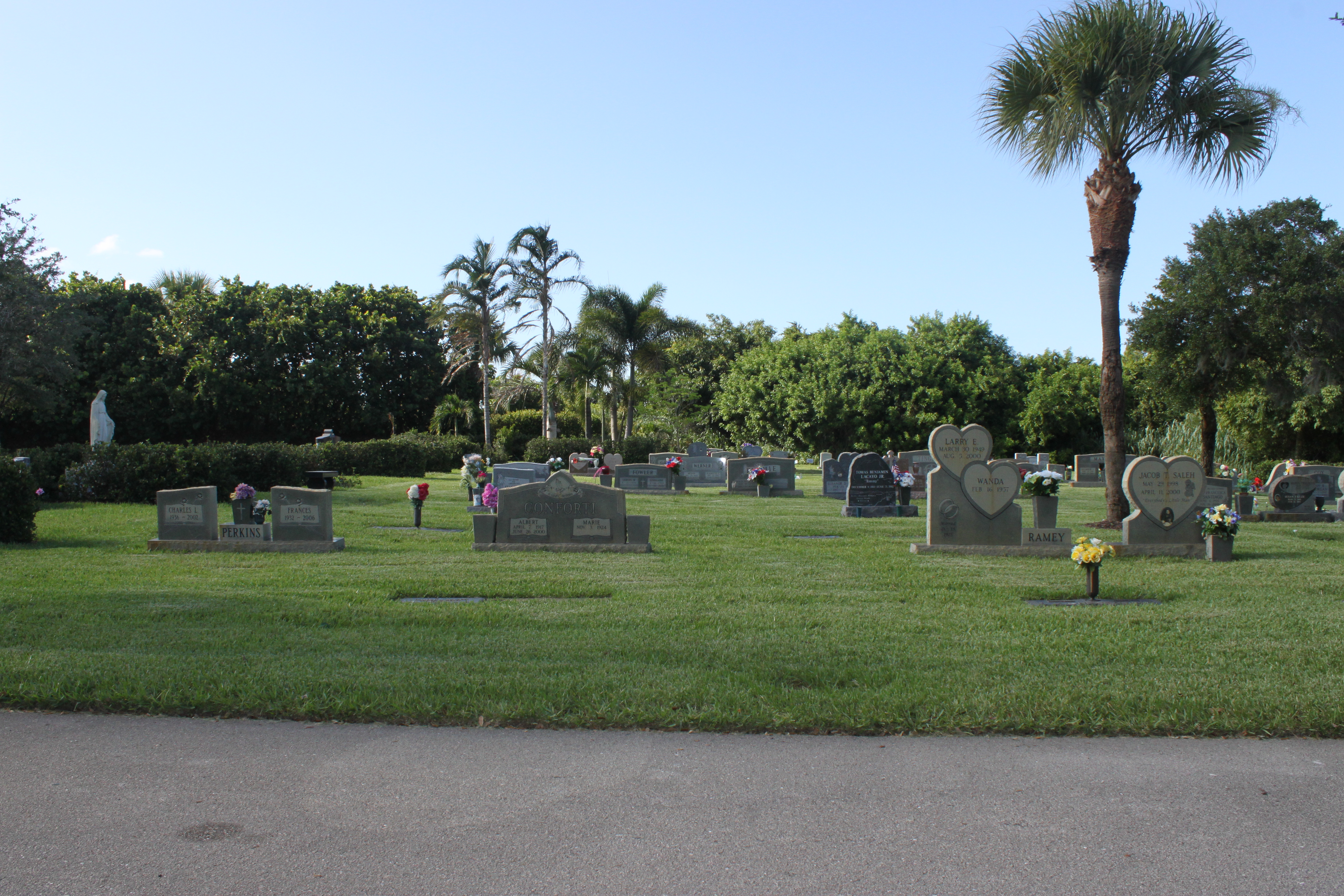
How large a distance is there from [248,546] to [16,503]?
3.11 metres

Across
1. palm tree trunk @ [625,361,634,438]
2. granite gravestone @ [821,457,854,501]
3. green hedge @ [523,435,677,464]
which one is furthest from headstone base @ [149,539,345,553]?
palm tree trunk @ [625,361,634,438]

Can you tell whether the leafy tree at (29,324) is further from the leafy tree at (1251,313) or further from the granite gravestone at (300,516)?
the leafy tree at (1251,313)

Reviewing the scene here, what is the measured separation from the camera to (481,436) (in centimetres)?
4778

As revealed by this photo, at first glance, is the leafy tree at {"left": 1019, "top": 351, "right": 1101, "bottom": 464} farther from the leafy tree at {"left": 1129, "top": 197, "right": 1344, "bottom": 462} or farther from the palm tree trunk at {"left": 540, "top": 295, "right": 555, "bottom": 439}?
the palm tree trunk at {"left": 540, "top": 295, "right": 555, "bottom": 439}

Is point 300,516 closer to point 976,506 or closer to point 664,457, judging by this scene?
point 976,506

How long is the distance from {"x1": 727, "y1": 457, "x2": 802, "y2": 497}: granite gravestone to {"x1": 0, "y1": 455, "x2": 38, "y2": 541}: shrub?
1555cm

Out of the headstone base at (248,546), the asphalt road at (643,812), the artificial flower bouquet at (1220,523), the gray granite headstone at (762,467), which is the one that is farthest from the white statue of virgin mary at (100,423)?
the artificial flower bouquet at (1220,523)

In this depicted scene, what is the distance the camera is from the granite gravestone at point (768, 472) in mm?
23922

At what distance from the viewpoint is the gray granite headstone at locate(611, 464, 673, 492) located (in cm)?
2422

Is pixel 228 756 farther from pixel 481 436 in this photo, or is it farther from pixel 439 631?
pixel 481 436

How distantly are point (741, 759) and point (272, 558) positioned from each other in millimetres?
8702

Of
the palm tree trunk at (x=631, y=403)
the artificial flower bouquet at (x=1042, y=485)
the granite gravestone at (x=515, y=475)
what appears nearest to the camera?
the artificial flower bouquet at (x=1042, y=485)

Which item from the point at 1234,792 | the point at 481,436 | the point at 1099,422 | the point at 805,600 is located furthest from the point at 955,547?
the point at 481,436

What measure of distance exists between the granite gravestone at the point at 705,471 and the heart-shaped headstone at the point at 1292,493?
13.5m
